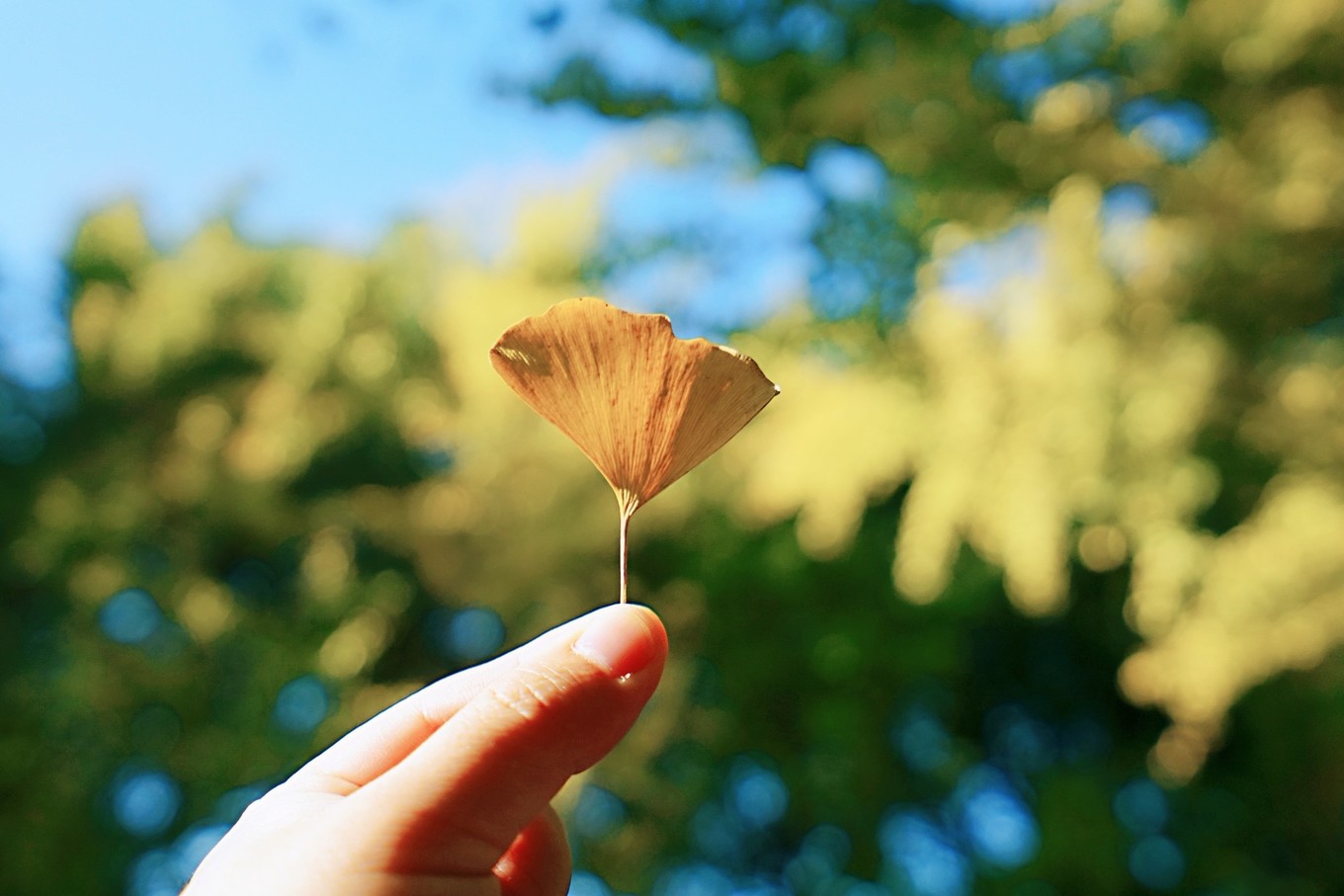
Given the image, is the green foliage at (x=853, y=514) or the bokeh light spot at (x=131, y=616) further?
the bokeh light spot at (x=131, y=616)

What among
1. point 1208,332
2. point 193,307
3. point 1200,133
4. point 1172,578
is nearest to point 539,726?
point 1172,578

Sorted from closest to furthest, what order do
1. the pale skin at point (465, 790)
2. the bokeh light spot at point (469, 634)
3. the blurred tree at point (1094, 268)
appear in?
the pale skin at point (465, 790) → the blurred tree at point (1094, 268) → the bokeh light spot at point (469, 634)

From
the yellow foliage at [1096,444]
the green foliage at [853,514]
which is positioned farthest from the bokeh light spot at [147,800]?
the yellow foliage at [1096,444]

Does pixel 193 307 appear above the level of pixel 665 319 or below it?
below

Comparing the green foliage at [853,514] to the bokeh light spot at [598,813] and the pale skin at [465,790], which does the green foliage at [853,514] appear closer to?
the bokeh light spot at [598,813]

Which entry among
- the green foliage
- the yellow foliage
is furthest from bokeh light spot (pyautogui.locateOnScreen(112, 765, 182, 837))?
the yellow foliage

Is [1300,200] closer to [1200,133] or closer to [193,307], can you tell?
[1200,133]

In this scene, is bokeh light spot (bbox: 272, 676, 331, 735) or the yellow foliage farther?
bokeh light spot (bbox: 272, 676, 331, 735)

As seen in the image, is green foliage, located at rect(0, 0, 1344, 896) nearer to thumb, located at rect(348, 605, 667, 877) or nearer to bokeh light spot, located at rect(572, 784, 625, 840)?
bokeh light spot, located at rect(572, 784, 625, 840)
